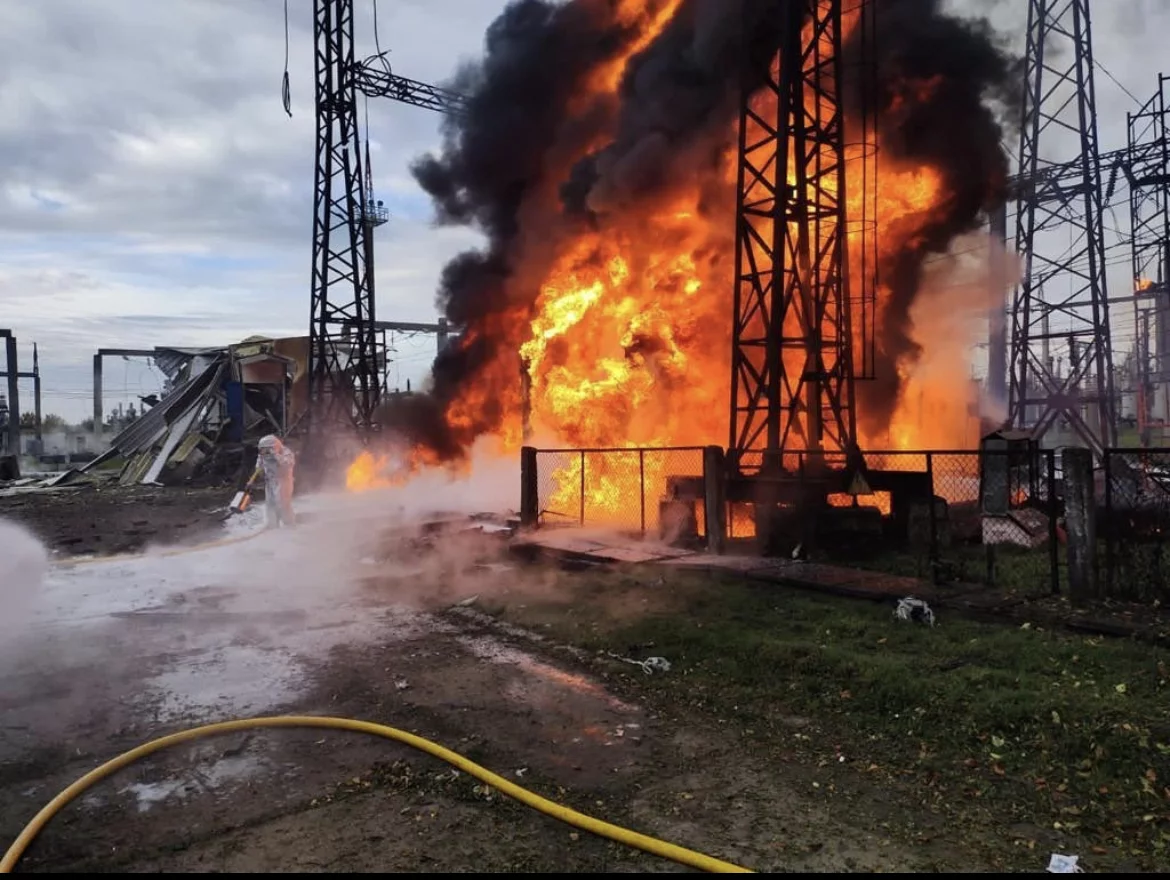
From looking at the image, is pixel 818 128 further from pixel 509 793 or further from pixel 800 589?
pixel 509 793

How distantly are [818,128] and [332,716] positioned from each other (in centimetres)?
1233

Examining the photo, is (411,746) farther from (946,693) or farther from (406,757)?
(946,693)

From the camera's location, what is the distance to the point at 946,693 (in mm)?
5707

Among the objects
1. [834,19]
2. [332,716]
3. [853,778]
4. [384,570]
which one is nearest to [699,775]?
[853,778]

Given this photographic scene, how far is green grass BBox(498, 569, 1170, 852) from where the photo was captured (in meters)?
4.44

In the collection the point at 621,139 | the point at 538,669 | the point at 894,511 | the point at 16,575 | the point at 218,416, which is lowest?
the point at 538,669

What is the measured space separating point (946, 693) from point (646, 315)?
476 inches

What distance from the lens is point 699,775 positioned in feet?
15.7

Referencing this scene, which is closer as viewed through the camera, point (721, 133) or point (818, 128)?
point (818, 128)

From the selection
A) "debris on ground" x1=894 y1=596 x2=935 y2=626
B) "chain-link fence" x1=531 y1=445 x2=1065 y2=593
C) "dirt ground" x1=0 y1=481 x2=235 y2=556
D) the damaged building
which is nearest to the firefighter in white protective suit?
"dirt ground" x1=0 y1=481 x2=235 y2=556

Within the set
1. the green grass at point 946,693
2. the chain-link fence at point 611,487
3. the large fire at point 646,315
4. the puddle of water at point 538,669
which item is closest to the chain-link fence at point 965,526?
the green grass at point 946,693

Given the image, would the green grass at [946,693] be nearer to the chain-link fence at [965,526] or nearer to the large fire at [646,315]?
the chain-link fence at [965,526]

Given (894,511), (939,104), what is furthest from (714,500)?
(939,104)

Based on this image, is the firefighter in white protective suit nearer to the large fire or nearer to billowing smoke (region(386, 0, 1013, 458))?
the large fire
